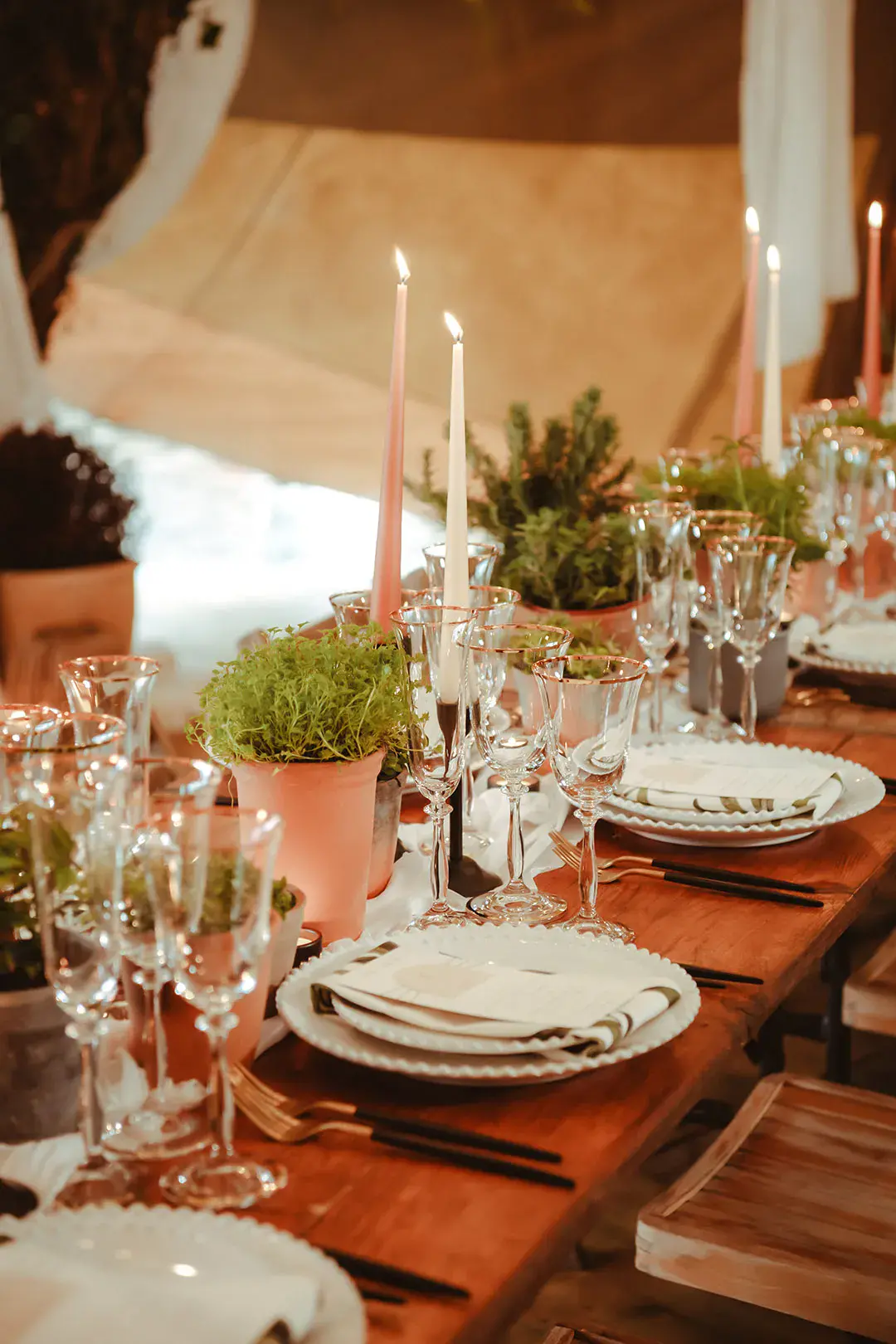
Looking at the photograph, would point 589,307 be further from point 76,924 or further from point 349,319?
point 76,924

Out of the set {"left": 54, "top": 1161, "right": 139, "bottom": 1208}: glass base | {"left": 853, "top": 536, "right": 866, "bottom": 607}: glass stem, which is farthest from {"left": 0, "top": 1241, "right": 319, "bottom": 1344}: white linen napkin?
{"left": 853, "top": 536, "right": 866, "bottom": 607}: glass stem

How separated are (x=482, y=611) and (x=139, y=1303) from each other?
76 centimetres

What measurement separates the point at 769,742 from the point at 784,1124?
0.49 meters

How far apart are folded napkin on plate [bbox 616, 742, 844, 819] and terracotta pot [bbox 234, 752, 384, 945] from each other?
0.37 m

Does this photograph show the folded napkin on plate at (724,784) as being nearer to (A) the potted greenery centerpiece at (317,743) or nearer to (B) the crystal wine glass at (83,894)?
Result: (A) the potted greenery centerpiece at (317,743)

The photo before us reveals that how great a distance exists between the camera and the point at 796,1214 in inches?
53.9

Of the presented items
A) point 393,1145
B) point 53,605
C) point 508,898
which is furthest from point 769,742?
point 53,605

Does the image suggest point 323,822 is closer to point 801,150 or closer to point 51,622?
point 51,622

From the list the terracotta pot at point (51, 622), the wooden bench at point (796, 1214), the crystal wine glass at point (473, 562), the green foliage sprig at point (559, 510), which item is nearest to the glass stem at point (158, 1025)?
the wooden bench at point (796, 1214)

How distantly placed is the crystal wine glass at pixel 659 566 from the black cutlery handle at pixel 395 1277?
1.03m

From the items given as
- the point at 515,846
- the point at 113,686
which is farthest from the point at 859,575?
the point at 113,686

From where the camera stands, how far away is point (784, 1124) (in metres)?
1.53

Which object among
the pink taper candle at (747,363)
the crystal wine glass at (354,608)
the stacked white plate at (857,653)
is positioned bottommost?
the stacked white plate at (857,653)

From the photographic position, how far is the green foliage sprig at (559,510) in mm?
1871
